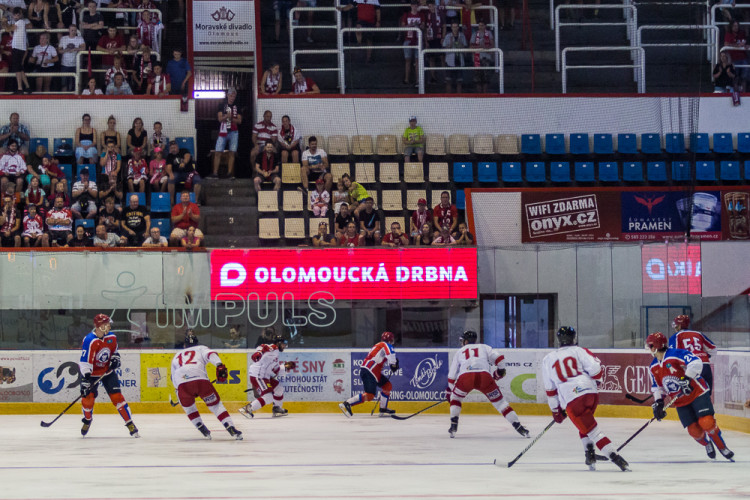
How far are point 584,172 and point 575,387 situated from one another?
10.8 meters

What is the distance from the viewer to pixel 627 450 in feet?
37.9

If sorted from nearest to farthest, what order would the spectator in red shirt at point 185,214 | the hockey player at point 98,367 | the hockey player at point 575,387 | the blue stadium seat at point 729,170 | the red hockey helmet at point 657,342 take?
the hockey player at point 575,387
the red hockey helmet at point 657,342
the hockey player at point 98,367
the spectator in red shirt at point 185,214
the blue stadium seat at point 729,170

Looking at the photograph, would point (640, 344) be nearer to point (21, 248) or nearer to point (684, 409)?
point (684, 409)

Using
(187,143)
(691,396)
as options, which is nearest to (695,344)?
(691,396)

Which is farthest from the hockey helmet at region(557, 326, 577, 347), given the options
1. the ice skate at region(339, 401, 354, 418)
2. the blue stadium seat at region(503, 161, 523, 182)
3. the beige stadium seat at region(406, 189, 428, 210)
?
the blue stadium seat at region(503, 161, 523, 182)

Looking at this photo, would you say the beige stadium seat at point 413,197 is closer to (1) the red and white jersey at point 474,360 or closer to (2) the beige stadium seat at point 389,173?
(2) the beige stadium seat at point 389,173

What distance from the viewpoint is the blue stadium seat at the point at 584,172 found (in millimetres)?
20250

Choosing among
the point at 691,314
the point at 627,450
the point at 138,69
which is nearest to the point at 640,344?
the point at 691,314

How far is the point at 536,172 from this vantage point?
20.2 metres

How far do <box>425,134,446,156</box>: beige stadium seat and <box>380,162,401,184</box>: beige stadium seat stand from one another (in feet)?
2.45

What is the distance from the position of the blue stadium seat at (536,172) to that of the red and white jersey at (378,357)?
225 inches

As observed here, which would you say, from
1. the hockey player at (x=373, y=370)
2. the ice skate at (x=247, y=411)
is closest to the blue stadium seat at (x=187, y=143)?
the ice skate at (x=247, y=411)

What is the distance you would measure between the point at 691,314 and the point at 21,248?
9.29 meters

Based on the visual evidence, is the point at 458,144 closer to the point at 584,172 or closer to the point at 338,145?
the point at 338,145
